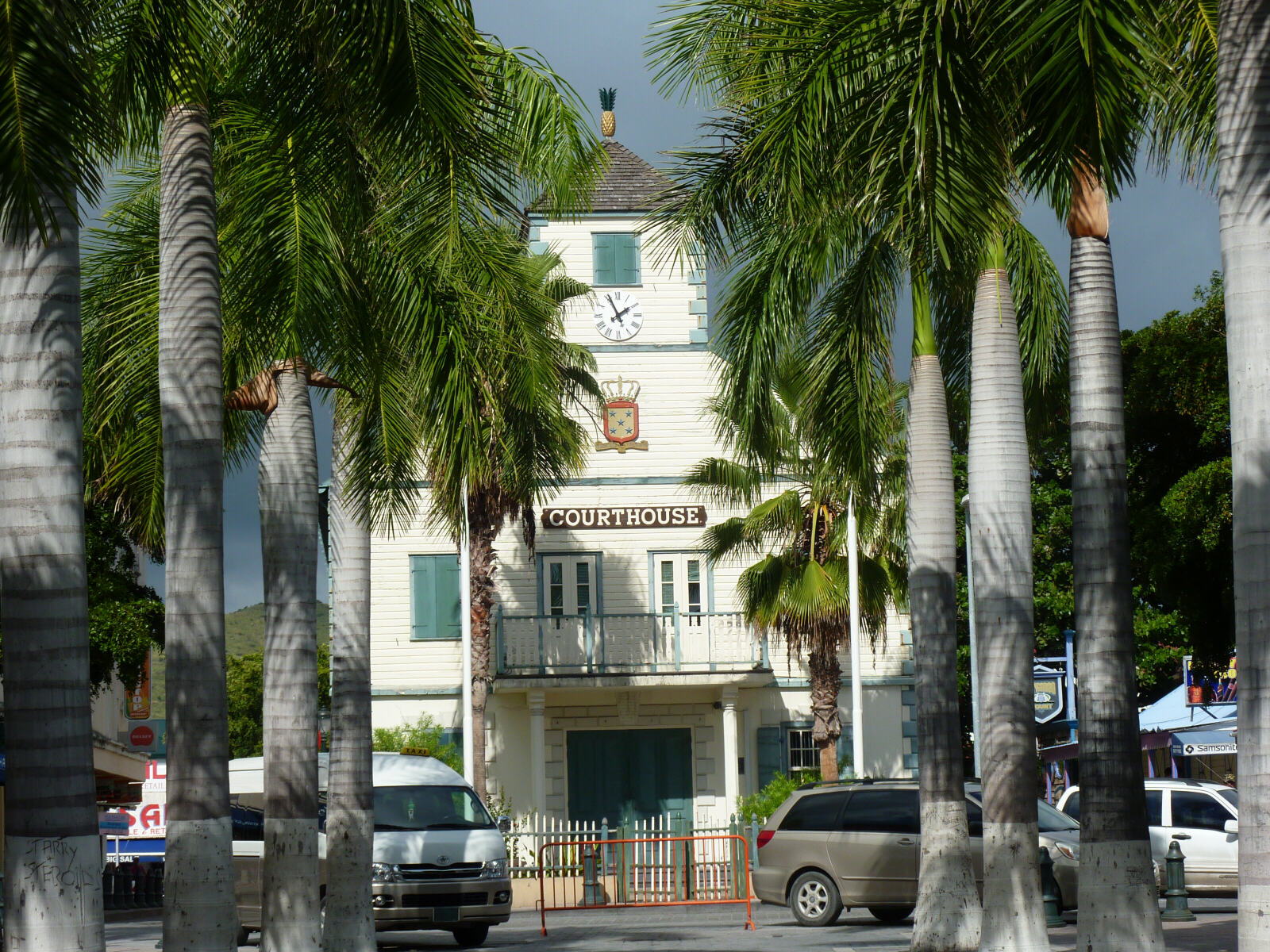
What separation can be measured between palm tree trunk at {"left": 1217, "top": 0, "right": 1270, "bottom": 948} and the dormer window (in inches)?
1021

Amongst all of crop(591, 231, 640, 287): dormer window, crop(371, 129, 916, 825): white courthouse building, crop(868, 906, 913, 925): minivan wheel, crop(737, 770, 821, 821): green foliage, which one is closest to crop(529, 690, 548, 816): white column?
crop(371, 129, 916, 825): white courthouse building

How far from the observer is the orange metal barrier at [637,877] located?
23047mm

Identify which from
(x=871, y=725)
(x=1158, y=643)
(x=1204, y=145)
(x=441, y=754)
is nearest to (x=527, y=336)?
(x=1204, y=145)

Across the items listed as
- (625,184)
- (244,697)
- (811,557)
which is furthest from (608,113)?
(244,697)

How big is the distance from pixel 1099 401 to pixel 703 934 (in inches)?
396

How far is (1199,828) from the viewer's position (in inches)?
786

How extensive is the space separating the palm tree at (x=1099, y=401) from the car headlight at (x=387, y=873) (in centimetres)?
954

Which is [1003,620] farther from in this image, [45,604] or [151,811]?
[151,811]

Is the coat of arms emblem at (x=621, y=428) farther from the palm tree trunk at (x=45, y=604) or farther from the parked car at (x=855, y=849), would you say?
the palm tree trunk at (x=45, y=604)

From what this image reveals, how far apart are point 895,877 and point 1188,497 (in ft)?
23.4

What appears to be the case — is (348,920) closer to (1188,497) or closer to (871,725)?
(1188,497)

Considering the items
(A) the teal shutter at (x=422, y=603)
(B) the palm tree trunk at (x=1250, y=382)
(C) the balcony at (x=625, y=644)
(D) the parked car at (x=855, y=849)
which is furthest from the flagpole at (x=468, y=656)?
(B) the palm tree trunk at (x=1250, y=382)

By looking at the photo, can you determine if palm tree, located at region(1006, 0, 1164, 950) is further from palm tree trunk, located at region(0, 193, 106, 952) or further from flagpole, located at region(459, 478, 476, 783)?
flagpole, located at region(459, 478, 476, 783)

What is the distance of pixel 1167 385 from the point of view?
23.1 metres
